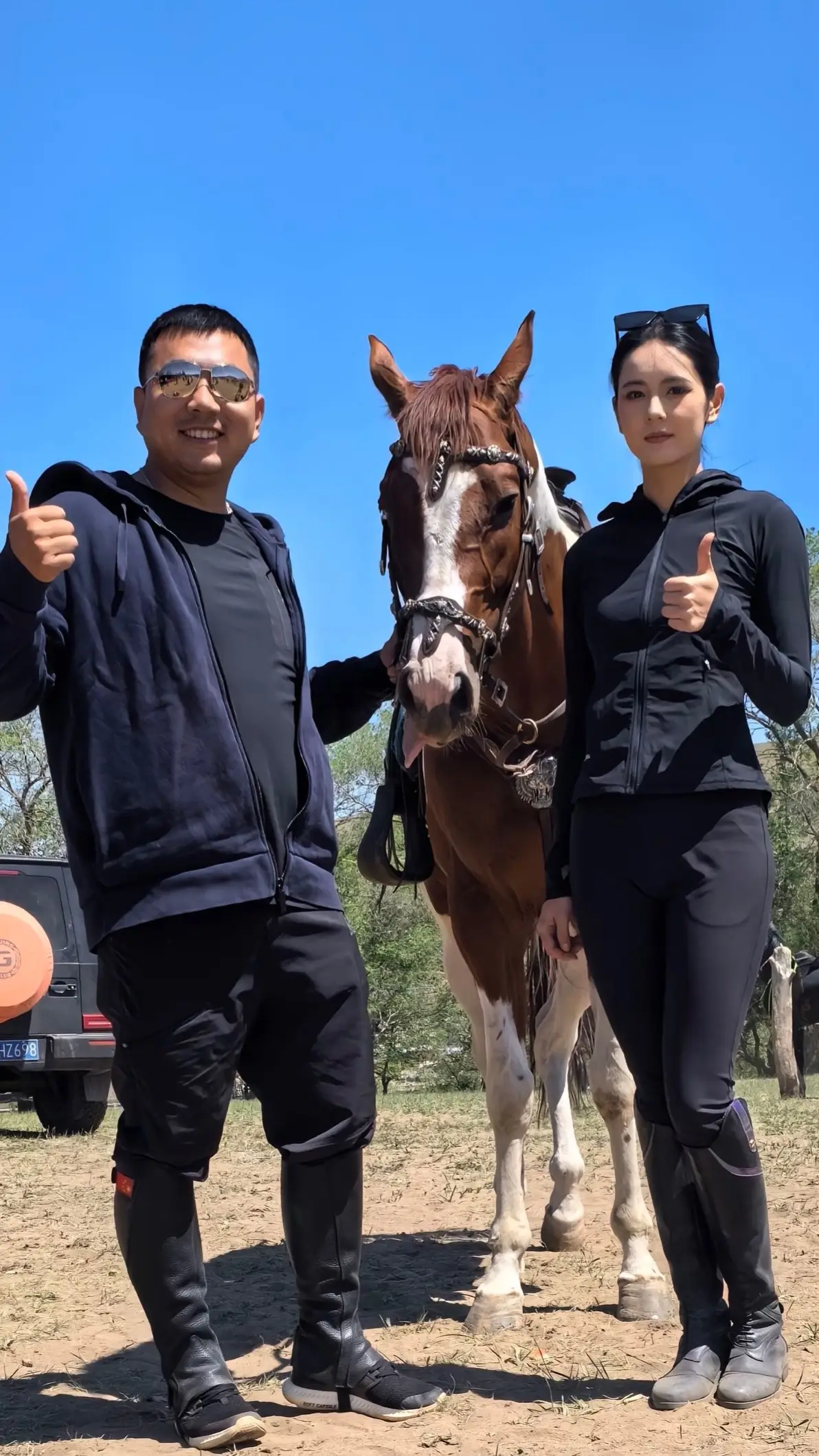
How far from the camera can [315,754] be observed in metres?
3.27

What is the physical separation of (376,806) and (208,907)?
319cm

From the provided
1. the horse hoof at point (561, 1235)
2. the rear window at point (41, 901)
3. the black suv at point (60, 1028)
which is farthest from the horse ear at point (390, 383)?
the rear window at point (41, 901)

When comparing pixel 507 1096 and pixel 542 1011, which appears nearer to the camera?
pixel 507 1096

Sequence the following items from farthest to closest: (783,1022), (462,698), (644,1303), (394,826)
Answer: (783,1022)
(394,826)
(644,1303)
(462,698)

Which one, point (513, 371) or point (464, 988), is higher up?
point (513, 371)

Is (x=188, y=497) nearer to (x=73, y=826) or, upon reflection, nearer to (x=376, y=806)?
(x=73, y=826)

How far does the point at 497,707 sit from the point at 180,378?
6.10 feet

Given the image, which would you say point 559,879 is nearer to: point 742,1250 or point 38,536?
point 742,1250

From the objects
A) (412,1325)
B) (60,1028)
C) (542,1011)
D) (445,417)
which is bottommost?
(412,1325)

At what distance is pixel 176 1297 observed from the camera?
2.95 m

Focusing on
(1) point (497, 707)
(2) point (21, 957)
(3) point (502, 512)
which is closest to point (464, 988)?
(1) point (497, 707)

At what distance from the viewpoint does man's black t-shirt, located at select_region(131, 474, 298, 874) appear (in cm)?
308

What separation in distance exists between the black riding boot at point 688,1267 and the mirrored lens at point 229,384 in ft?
6.46

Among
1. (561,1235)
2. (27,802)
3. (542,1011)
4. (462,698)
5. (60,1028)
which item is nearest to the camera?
(462,698)
